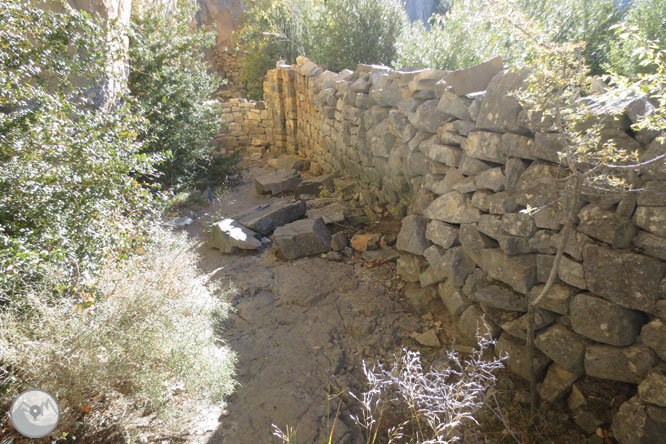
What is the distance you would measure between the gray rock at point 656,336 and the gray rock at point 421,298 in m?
1.67

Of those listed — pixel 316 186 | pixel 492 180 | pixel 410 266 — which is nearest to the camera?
pixel 492 180

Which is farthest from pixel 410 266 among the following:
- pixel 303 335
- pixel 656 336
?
pixel 656 336

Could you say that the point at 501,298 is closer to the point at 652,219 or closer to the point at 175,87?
the point at 652,219

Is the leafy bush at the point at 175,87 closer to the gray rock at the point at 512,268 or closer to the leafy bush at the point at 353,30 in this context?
the leafy bush at the point at 353,30

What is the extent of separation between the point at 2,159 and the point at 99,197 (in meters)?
0.66

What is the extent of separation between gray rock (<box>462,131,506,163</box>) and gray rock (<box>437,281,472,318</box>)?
1.09 metres

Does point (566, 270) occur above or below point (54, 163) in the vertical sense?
below

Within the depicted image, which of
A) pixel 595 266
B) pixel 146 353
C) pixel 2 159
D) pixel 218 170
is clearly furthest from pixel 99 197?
pixel 218 170

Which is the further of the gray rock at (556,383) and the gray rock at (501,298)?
the gray rock at (501,298)

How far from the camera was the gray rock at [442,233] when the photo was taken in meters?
3.34

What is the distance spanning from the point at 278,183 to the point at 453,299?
14.1 feet

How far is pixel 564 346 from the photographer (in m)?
2.43

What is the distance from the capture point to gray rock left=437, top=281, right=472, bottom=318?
10.5ft

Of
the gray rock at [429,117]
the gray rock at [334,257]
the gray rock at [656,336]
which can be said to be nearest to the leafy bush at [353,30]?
the gray rock at [429,117]
